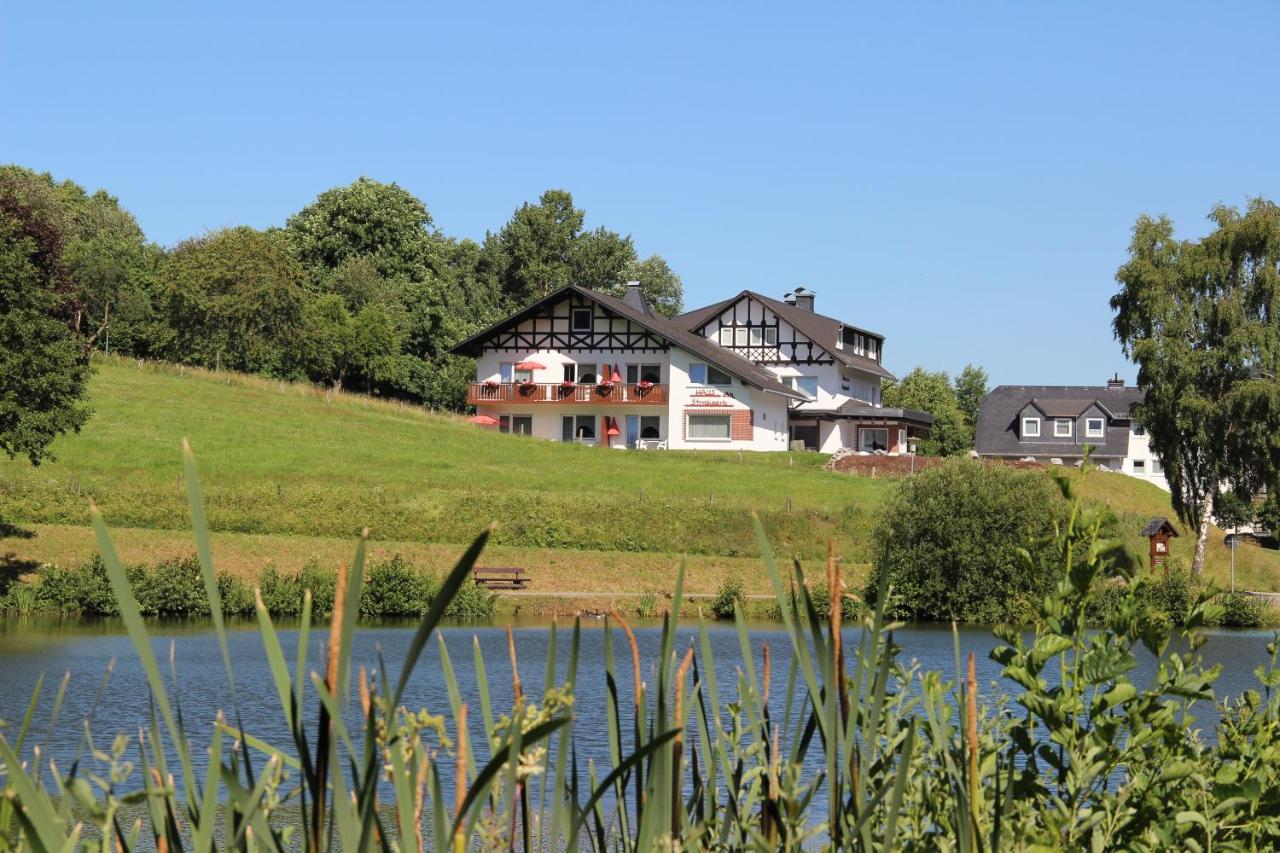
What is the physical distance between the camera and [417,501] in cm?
4088

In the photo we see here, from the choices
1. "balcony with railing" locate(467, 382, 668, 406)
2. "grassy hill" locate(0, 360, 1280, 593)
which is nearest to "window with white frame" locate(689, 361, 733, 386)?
"balcony with railing" locate(467, 382, 668, 406)

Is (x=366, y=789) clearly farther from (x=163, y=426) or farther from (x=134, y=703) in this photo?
(x=163, y=426)

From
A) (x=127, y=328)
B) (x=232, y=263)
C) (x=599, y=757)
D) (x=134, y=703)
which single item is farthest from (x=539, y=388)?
(x=599, y=757)

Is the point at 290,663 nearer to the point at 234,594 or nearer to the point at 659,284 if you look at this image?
the point at 234,594

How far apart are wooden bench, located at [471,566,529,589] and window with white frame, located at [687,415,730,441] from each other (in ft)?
84.1

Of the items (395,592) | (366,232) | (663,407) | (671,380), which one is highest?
(366,232)

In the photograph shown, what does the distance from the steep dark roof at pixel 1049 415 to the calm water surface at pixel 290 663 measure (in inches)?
1508

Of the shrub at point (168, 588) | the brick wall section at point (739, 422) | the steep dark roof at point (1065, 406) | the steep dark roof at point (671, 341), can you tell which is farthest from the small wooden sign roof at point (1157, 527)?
the steep dark roof at point (1065, 406)

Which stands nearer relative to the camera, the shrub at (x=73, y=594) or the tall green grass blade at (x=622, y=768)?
the tall green grass blade at (x=622, y=768)

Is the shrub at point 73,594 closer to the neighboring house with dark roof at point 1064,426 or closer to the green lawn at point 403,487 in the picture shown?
the green lawn at point 403,487

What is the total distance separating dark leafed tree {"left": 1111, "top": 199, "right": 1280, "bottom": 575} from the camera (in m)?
39.3

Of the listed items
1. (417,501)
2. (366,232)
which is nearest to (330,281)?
(366,232)

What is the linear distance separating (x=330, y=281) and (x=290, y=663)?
55.1 m

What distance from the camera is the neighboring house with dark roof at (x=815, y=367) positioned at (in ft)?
211
